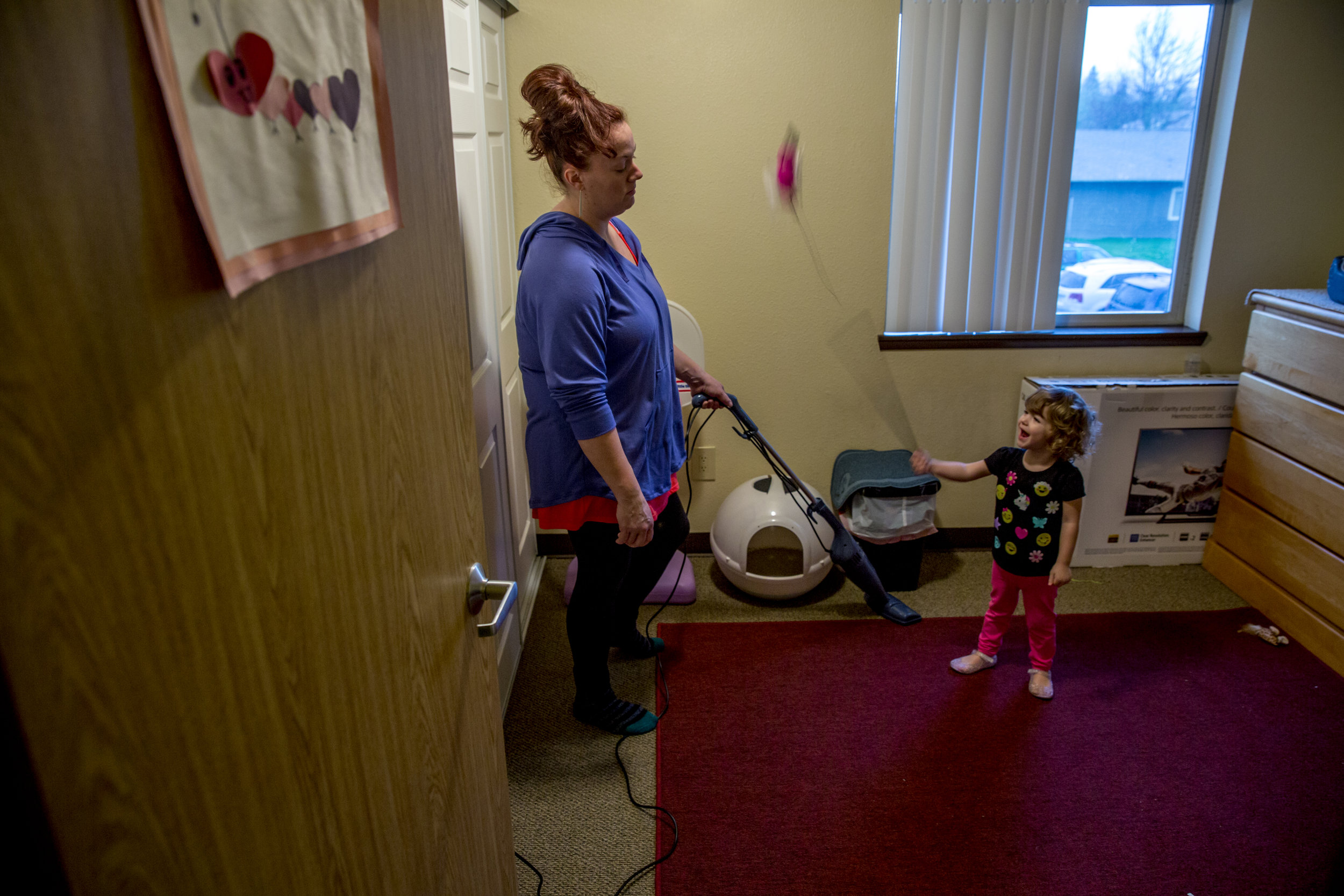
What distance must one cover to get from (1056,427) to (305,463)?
6.46 ft

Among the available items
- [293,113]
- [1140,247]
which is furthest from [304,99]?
[1140,247]

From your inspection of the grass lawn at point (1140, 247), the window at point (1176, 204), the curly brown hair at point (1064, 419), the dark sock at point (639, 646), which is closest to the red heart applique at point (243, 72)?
the curly brown hair at point (1064, 419)

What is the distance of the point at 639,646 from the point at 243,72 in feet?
7.18

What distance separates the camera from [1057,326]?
10.2 ft

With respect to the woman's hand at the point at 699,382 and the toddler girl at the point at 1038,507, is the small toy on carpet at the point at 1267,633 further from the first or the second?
the woman's hand at the point at 699,382

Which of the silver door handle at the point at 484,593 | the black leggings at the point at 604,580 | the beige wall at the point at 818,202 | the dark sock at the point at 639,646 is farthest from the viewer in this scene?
the beige wall at the point at 818,202

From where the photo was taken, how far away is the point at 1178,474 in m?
2.99

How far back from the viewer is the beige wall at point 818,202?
2.70 meters

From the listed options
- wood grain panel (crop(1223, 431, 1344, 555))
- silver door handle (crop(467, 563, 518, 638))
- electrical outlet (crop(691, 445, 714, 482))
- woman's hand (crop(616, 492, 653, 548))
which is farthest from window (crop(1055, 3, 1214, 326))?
silver door handle (crop(467, 563, 518, 638))

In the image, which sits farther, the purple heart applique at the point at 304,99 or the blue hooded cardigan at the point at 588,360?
the blue hooded cardigan at the point at 588,360

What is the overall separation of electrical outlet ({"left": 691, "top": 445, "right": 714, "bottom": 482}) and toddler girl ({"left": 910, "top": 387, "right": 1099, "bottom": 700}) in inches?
35.5

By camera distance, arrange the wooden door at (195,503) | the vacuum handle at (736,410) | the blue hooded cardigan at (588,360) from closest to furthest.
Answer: the wooden door at (195,503)
the blue hooded cardigan at (588,360)
the vacuum handle at (736,410)

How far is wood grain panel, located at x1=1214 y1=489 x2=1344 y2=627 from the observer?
2.46 metres

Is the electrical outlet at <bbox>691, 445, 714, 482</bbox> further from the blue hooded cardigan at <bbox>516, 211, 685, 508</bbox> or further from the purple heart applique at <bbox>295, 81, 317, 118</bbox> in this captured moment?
the purple heart applique at <bbox>295, 81, 317, 118</bbox>
